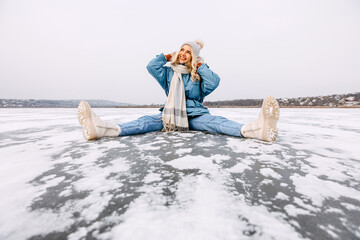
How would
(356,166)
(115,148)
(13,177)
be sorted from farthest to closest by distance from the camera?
(115,148), (356,166), (13,177)

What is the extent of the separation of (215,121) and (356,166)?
3.91 ft

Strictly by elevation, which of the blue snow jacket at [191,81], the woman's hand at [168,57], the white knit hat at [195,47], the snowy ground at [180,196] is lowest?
the snowy ground at [180,196]

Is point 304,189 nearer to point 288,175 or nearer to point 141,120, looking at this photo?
point 288,175

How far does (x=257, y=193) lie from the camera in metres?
0.66

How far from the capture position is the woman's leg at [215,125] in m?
1.78

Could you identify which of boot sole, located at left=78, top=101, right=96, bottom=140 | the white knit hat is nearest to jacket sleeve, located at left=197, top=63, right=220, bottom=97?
the white knit hat

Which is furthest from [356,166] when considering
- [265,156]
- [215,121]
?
[215,121]

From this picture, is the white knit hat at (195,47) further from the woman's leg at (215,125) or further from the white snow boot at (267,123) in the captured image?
the white snow boot at (267,123)

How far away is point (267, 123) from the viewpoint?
1.49 metres

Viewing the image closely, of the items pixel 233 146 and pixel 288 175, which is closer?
pixel 288 175

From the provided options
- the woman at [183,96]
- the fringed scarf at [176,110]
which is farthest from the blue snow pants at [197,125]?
the fringed scarf at [176,110]

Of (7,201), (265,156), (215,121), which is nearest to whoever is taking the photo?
(7,201)

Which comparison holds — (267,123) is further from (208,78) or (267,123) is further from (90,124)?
(90,124)

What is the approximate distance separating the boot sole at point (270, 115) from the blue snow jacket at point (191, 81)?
820 millimetres
